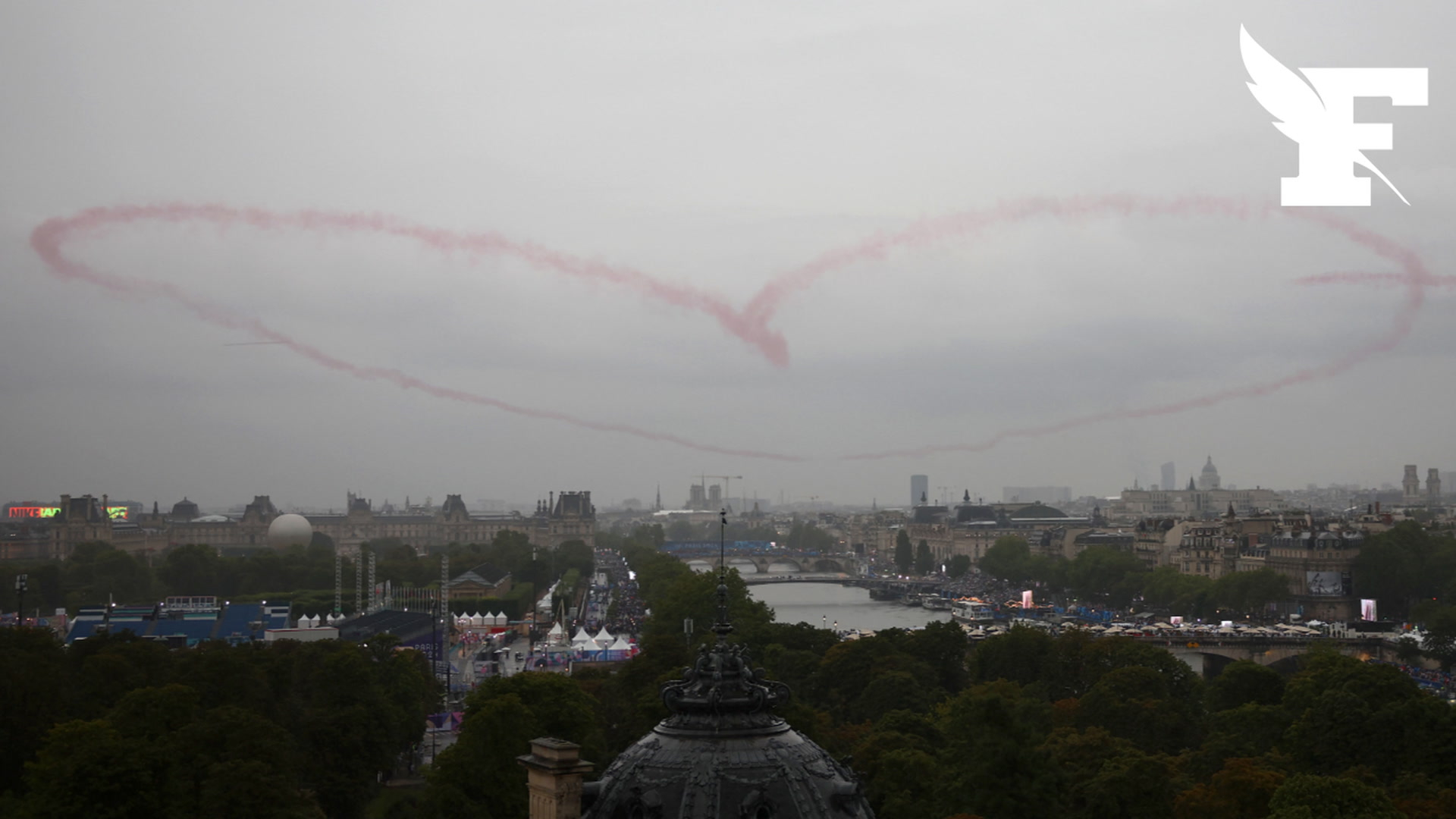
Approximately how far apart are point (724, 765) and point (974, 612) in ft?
442

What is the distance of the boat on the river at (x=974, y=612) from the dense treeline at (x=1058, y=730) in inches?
2278

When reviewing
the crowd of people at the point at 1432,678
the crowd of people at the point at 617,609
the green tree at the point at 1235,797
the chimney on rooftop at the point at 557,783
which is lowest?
the crowd of people at the point at 1432,678

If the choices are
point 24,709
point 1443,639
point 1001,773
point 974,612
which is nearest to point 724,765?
point 1001,773

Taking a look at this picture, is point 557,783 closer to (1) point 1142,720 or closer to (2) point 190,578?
(1) point 1142,720

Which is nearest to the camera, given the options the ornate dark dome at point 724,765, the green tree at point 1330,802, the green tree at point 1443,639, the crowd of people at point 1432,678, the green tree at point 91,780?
the ornate dark dome at point 724,765

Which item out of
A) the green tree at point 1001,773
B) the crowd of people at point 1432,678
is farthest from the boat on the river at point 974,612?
the green tree at point 1001,773

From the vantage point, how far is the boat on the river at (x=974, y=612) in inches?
5084

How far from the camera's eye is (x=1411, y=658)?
89188 mm

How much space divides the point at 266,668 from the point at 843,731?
24.0 metres

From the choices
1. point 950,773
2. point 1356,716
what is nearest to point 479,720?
point 950,773

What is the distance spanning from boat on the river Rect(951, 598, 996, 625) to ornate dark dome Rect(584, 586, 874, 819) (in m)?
115

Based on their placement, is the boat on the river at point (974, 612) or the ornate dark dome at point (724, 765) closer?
the ornate dark dome at point (724, 765)

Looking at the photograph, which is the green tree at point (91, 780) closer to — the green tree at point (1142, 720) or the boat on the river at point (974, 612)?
the green tree at point (1142, 720)

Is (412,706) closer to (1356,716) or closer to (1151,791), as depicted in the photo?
(1151,791)
